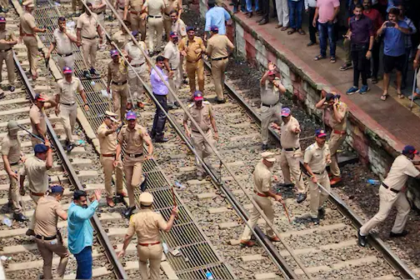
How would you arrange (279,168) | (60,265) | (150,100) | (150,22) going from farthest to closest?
(150,22), (150,100), (279,168), (60,265)

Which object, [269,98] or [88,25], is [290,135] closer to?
[269,98]

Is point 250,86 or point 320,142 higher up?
point 320,142

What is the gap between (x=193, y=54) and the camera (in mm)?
21688

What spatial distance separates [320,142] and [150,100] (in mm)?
6092

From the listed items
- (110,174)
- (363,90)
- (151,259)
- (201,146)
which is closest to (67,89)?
(110,174)

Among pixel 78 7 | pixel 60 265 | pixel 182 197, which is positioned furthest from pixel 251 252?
pixel 78 7

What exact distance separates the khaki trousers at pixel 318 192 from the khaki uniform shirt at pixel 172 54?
5.43 m

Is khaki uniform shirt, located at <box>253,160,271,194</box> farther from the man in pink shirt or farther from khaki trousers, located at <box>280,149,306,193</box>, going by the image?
the man in pink shirt

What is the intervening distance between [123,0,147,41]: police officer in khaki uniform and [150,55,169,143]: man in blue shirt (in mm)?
4158

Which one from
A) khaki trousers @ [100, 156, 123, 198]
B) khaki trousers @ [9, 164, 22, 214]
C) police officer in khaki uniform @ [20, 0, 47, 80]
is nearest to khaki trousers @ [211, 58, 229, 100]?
police officer in khaki uniform @ [20, 0, 47, 80]

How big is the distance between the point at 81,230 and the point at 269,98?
251 inches

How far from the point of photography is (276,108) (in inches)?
781

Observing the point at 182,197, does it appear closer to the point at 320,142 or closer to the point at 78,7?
the point at 320,142

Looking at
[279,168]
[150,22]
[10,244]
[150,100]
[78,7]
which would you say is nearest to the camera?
[10,244]
